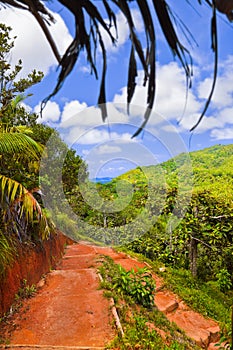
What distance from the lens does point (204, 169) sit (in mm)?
14102

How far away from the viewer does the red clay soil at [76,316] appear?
160 inches

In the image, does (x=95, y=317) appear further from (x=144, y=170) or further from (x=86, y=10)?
(x=144, y=170)

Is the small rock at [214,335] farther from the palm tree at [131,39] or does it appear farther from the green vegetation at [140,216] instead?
the palm tree at [131,39]

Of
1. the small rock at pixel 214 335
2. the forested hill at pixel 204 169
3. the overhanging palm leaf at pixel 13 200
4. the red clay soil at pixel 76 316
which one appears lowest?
the small rock at pixel 214 335

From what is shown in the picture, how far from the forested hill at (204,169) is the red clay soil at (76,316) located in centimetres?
371

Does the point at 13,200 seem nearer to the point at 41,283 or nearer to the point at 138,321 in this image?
the point at 138,321

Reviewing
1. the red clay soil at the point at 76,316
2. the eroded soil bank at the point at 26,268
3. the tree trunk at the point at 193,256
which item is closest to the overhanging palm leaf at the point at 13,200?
the eroded soil bank at the point at 26,268

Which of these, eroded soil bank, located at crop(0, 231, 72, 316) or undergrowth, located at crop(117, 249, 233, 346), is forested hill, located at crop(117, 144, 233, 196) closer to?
undergrowth, located at crop(117, 249, 233, 346)

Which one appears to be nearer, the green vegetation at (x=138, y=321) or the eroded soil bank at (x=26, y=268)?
the green vegetation at (x=138, y=321)

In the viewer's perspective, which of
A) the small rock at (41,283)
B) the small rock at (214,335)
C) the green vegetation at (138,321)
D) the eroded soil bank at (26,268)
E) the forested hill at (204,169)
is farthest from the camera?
the forested hill at (204,169)

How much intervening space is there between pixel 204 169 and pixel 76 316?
34.2 feet

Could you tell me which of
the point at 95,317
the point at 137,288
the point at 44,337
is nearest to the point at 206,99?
the point at 44,337

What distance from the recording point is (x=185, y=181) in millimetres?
10312

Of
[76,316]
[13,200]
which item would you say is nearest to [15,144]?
[13,200]
